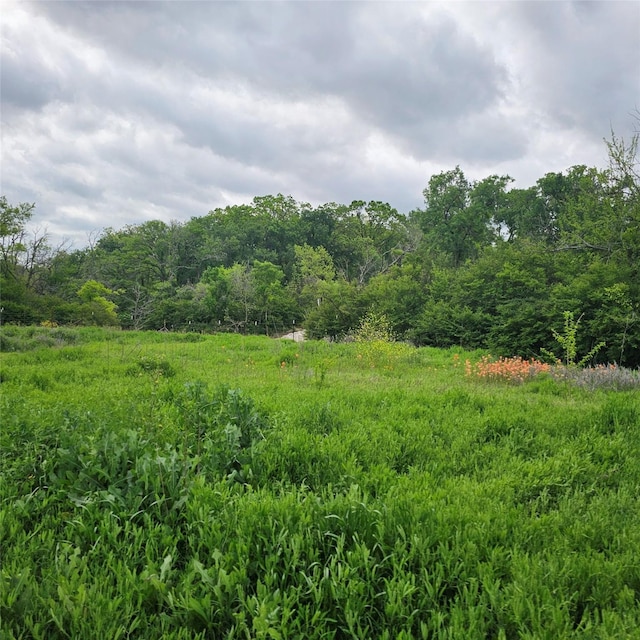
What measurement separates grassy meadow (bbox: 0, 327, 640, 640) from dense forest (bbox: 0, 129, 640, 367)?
16.5 ft

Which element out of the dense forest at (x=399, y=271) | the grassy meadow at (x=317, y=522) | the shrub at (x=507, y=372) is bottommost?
the grassy meadow at (x=317, y=522)

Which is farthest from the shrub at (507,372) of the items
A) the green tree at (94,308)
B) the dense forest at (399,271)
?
the green tree at (94,308)

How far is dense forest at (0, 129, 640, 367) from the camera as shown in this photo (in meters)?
12.5

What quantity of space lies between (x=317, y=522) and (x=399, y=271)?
20.4 meters

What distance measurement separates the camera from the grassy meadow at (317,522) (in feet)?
5.93

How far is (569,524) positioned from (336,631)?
1.68 meters

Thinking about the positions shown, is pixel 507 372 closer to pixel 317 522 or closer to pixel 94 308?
pixel 317 522

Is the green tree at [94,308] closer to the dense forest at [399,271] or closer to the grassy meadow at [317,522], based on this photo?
the dense forest at [399,271]

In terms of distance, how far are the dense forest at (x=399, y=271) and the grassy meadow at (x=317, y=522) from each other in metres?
5.02

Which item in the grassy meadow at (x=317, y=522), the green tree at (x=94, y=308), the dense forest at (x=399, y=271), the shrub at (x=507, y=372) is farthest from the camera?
the green tree at (x=94, y=308)

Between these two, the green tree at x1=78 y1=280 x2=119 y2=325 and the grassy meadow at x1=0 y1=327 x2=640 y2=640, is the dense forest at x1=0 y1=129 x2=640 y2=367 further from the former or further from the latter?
the grassy meadow at x1=0 y1=327 x2=640 y2=640

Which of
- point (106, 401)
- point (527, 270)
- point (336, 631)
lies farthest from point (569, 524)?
point (527, 270)

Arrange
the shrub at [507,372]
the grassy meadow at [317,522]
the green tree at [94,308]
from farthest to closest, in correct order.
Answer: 1. the green tree at [94,308]
2. the shrub at [507,372]
3. the grassy meadow at [317,522]

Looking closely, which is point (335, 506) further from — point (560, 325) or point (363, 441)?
point (560, 325)
